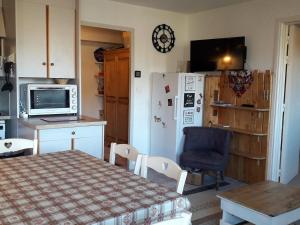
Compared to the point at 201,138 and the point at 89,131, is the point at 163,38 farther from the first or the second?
the point at 89,131

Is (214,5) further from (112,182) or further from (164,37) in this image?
(112,182)

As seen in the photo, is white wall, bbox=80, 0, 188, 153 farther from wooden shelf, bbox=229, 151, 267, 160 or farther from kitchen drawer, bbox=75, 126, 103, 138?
wooden shelf, bbox=229, 151, 267, 160

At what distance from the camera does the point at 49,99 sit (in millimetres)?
3561

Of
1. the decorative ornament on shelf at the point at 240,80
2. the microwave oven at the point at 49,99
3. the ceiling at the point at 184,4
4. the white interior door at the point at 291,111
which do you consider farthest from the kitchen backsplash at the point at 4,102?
the white interior door at the point at 291,111

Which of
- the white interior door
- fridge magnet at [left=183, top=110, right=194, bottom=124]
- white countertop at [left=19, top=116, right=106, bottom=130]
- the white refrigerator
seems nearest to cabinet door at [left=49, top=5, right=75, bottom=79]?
white countertop at [left=19, top=116, right=106, bottom=130]

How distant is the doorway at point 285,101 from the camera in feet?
12.4

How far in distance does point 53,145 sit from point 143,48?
211 centimetres

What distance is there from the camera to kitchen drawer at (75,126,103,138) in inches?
129

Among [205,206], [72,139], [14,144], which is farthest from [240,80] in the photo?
[14,144]

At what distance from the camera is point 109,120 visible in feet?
20.1

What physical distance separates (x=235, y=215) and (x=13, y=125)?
2535mm

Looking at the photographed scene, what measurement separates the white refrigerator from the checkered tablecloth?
2.56m

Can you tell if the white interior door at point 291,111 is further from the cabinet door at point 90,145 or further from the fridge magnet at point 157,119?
the cabinet door at point 90,145

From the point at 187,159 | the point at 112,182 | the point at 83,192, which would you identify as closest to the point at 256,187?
the point at 187,159
